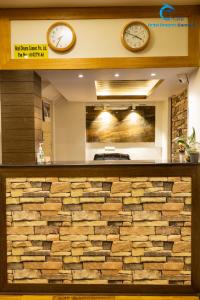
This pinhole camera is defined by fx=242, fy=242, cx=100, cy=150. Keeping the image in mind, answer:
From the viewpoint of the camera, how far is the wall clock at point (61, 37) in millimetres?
2963

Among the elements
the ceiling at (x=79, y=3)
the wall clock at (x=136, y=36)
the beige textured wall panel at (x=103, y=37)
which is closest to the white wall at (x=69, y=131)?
the beige textured wall panel at (x=103, y=37)

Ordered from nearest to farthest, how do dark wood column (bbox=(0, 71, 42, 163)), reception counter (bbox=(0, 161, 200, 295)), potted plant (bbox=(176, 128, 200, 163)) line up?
reception counter (bbox=(0, 161, 200, 295)), potted plant (bbox=(176, 128, 200, 163)), dark wood column (bbox=(0, 71, 42, 163))

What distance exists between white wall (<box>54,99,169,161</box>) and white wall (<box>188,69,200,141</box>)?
3.44 m

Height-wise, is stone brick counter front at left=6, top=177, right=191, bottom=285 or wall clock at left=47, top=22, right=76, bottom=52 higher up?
wall clock at left=47, top=22, right=76, bottom=52

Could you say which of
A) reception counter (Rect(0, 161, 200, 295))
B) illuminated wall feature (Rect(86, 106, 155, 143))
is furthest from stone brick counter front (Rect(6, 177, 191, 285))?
illuminated wall feature (Rect(86, 106, 155, 143))

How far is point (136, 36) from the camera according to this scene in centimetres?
297

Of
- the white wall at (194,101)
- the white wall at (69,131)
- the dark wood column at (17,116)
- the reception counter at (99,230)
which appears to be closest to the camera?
the reception counter at (99,230)

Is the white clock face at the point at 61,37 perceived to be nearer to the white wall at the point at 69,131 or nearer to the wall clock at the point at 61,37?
the wall clock at the point at 61,37

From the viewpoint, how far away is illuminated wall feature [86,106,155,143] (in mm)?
7227

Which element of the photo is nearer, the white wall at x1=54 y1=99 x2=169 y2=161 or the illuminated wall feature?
the white wall at x1=54 y1=99 x2=169 y2=161

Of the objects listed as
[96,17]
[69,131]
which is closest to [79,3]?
[96,17]

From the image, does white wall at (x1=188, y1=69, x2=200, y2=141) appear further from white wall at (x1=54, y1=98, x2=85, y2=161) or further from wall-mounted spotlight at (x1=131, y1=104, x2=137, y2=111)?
white wall at (x1=54, y1=98, x2=85, y2=161)

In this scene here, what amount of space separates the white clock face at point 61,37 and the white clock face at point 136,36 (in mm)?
664

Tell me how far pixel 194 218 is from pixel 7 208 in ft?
6.35
